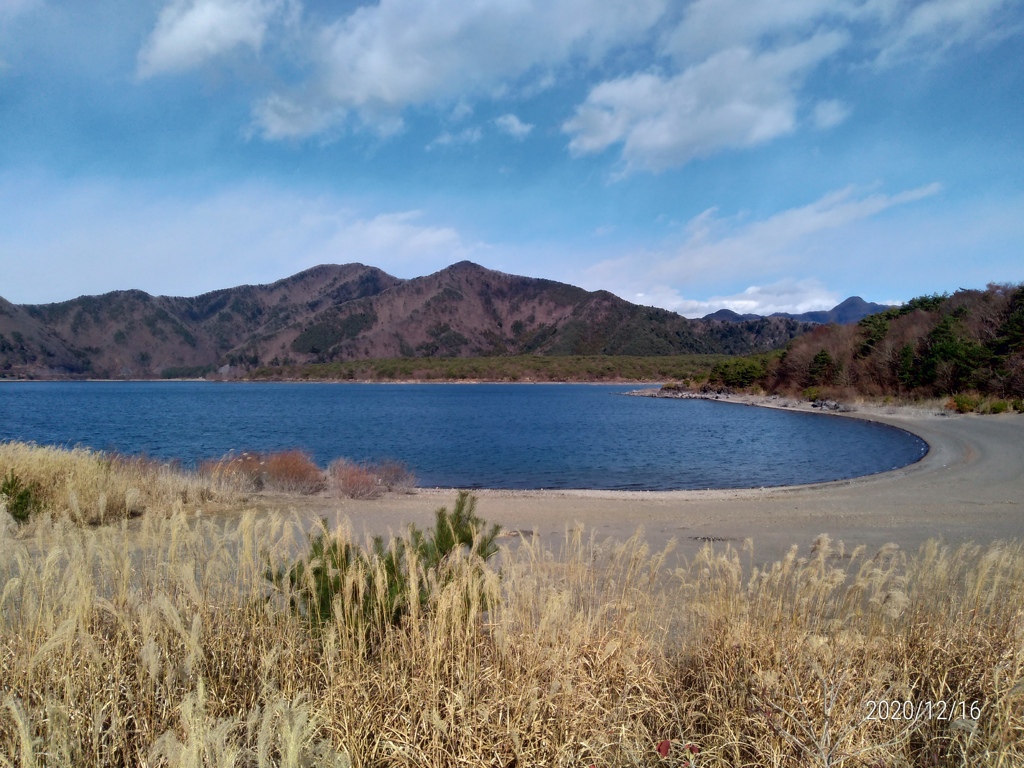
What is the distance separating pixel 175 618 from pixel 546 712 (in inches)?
73.0

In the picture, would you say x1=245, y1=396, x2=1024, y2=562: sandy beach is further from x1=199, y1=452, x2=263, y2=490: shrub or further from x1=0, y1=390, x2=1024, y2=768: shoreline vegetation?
x1=0, y1=390, x2=1024, y2=768: shoreline vegetation

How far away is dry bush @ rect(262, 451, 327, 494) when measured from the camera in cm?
1584

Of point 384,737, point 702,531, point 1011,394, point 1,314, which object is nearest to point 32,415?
point 702,531

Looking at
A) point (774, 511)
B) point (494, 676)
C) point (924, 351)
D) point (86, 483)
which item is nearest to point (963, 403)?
point (924, 351)

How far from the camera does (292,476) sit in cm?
1611

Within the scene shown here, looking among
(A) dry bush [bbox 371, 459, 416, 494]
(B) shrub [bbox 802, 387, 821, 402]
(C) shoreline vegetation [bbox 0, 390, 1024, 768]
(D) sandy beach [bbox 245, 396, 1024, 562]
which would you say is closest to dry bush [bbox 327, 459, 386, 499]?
(A) dry bush [bbox 371, 459, 416, 494]

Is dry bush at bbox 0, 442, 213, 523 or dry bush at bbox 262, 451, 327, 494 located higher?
dry bush at bbox 0, 442, 213, 523

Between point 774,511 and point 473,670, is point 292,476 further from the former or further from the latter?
point 473,670

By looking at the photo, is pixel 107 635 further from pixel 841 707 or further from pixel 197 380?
pixel 197 380

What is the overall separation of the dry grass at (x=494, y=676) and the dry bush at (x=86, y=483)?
7.06 meters

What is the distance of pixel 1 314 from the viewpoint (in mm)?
186875

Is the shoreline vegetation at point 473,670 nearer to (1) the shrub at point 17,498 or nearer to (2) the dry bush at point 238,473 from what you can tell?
(1) the shrub at point 17,498

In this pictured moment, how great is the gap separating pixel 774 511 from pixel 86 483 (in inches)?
540

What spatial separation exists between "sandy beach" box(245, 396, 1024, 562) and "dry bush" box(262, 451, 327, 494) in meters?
1.16
